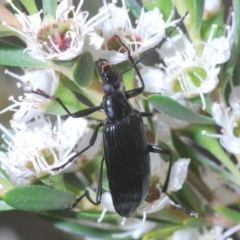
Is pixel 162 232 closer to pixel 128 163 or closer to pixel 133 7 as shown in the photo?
pixel 128 163

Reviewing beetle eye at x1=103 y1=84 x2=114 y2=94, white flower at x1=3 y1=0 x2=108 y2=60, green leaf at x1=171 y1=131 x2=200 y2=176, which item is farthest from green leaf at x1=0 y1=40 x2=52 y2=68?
green leaf at x1=171 y1=131 x2=200 y2=176

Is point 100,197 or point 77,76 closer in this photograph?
point 77,76

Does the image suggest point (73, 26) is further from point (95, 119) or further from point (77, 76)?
point (95, 119)

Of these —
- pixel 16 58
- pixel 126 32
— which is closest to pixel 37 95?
pixel 16 58

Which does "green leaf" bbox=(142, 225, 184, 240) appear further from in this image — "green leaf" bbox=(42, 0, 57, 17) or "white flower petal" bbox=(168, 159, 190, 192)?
"green leaf" bbox=(42, 0, 57, 17)

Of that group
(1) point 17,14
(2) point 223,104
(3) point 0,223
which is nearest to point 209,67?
(2) point 223,104

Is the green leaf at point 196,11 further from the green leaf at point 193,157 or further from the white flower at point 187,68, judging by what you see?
the green leaf at point 193,157

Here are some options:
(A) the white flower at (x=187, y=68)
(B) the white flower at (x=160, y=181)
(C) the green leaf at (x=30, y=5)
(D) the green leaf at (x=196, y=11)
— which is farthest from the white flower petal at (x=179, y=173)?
(C) the green leaf at (x=30, y=5)
